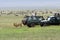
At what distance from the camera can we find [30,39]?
63.3ft

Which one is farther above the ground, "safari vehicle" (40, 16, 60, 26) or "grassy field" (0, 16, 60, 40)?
"grassy field" (0, 16, 60, 40)

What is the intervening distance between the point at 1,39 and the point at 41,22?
1536cm

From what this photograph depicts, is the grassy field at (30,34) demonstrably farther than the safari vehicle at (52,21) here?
No

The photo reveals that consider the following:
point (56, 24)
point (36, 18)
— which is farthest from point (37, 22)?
point (56, 24)

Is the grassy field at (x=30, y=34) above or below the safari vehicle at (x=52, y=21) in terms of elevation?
above

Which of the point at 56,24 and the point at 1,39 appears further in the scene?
the point at 56,24

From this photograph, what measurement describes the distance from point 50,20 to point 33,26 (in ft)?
10.1

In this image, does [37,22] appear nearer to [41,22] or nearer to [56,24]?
[41,22]

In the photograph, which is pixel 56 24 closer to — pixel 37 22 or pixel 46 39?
pixel 37 22

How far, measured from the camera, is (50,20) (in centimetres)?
3531

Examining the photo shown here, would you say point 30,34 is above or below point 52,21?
above

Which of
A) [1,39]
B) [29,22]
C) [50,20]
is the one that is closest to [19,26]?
[29,22]

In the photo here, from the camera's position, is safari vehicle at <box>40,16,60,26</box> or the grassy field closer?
the grassy field

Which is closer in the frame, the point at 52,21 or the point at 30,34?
the point at 30,34
